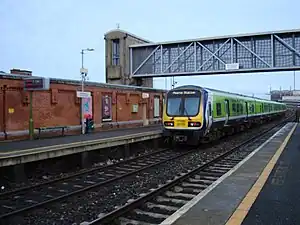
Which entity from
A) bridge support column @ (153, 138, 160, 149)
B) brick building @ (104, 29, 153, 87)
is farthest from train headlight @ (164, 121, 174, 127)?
brick building @ (104, 29, 153, 87)

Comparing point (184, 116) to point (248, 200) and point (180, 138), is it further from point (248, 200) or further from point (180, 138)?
point (248, 200)

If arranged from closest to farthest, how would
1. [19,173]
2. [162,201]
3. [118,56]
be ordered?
[162,201] < [19,173] < [118,56]

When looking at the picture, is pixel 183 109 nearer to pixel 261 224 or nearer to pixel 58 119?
pixel 58 119

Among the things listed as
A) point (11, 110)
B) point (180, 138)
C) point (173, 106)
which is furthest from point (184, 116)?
point (11, 110)

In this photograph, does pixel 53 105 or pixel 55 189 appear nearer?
pixel 55 189

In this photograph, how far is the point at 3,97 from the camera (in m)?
15.8

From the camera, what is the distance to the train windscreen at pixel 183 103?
16312 millimetres

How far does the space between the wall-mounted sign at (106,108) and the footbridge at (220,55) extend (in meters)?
17.2

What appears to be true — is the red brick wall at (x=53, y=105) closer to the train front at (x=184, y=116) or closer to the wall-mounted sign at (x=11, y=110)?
the wall-mounted sign at (x=11, y=110)

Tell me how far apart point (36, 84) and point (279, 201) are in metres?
12.2

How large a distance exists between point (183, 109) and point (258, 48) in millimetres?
23384

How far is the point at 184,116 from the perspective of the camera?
53.7ft

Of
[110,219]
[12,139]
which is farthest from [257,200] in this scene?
[12,139]

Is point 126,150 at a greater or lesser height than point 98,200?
greater
